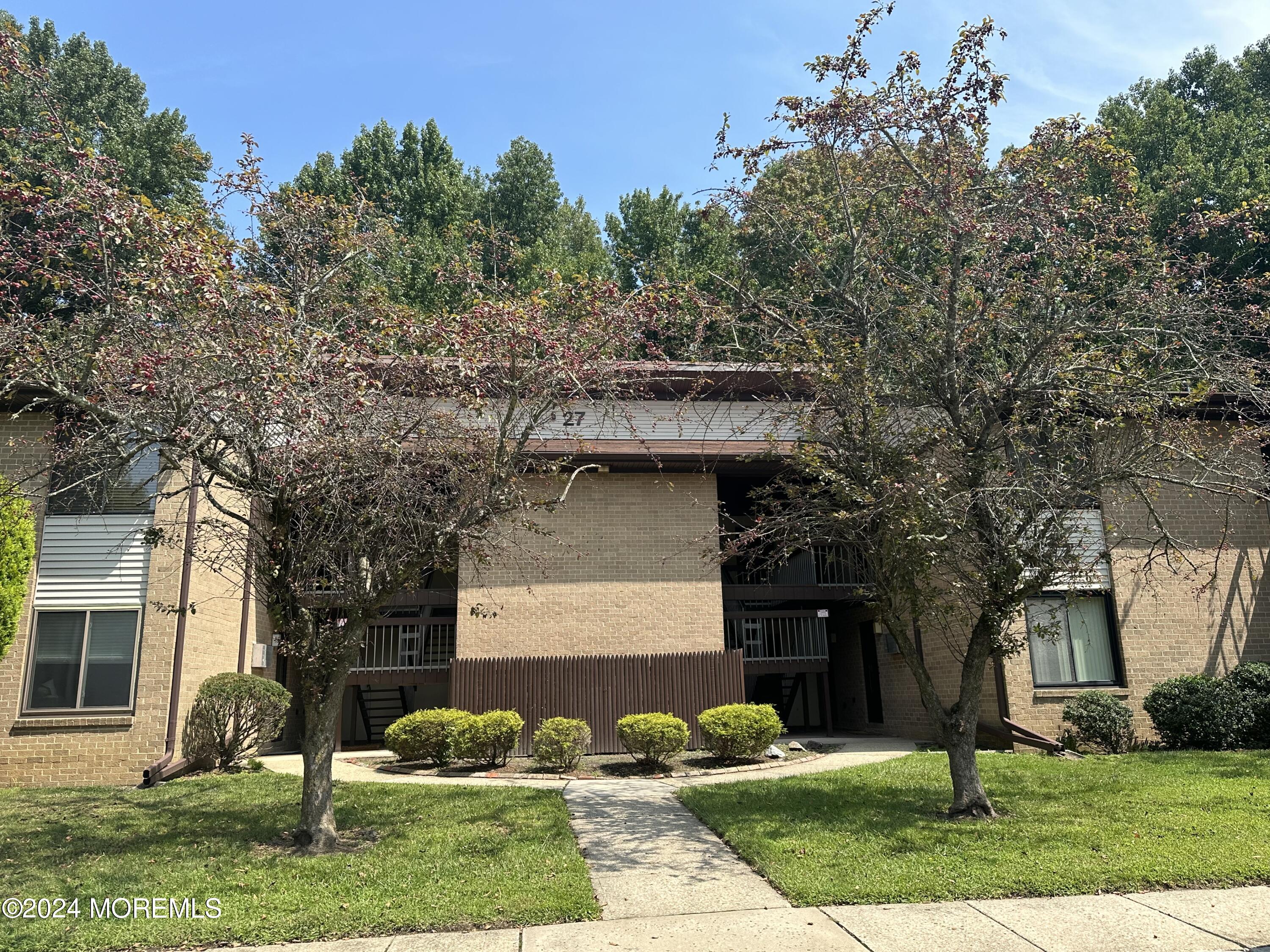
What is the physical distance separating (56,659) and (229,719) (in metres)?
2.62

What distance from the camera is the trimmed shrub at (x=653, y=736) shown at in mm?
13188

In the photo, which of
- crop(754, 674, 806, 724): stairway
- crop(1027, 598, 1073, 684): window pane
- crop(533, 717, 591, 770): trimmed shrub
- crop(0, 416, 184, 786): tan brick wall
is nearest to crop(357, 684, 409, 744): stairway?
crop(0, 416, 184, 786): tan brick wall

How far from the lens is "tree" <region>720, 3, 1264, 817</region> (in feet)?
31.1

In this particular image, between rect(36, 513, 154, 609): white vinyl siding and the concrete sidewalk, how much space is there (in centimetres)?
947

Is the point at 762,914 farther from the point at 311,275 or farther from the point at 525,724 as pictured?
the point at 525,724

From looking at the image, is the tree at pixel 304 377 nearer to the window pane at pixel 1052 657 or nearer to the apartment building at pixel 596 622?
the apartment building at pixel 596 622

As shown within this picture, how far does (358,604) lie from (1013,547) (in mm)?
6685

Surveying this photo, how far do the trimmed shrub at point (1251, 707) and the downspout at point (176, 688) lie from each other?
15.9 m

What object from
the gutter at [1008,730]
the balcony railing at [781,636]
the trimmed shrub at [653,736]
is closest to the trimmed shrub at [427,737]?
the trimmed shrub at [653,736]

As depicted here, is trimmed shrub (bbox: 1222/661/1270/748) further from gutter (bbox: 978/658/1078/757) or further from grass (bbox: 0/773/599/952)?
grass (bbox: 0/773/599/952)

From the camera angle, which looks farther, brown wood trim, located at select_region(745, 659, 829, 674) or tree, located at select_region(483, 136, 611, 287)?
tree, located at select_region(483, 136, 611, 287)

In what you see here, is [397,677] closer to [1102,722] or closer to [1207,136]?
[1102,722]

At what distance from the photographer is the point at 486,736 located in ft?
43.4

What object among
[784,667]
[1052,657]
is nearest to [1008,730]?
[1052,657]
